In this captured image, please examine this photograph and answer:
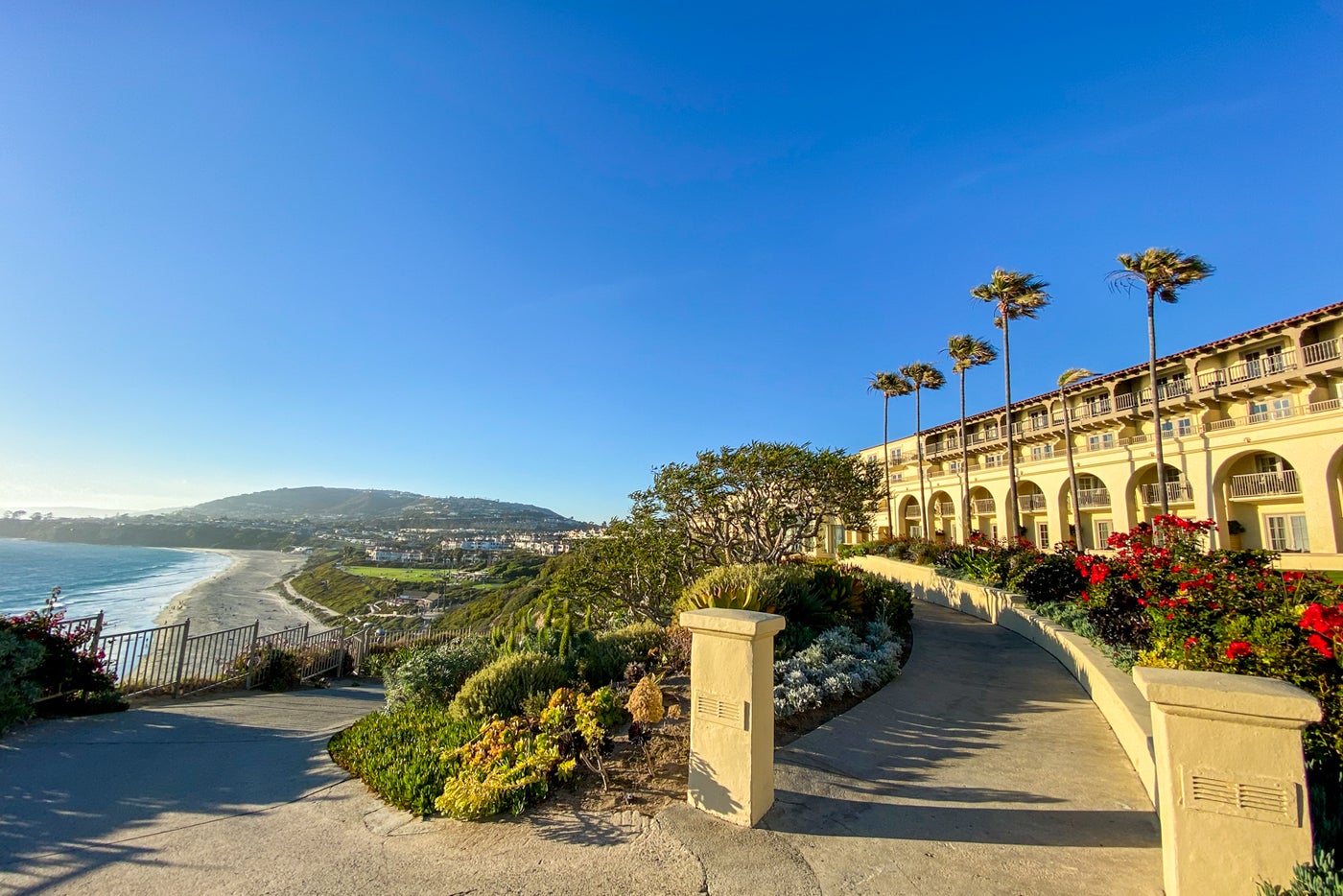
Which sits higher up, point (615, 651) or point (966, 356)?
point (966, 356)

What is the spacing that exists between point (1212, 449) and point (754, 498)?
79.6 feet

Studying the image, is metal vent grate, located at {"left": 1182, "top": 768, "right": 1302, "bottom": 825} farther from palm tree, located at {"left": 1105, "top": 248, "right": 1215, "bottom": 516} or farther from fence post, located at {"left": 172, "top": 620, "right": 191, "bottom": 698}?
palm tree, located at {"left": 1105, "top": 248, "right": 1215, "bottom": 516}

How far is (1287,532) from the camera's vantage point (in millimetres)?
25469

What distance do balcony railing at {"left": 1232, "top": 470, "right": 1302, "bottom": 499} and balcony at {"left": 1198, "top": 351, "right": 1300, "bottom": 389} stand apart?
196 inches

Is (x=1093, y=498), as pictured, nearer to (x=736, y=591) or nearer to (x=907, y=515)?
(x=907, y=515)

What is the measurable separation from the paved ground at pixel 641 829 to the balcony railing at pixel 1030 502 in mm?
35034

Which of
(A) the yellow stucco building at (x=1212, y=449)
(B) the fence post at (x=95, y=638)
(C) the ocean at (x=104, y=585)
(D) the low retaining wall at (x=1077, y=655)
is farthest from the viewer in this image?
(C) the ocean at (x=104, y=585)

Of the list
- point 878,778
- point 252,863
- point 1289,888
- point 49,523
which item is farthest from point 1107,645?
point 49,523

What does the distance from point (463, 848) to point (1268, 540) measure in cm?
3620

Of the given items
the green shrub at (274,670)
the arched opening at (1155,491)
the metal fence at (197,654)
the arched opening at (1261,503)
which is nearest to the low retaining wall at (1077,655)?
the metal fence at (197,654)

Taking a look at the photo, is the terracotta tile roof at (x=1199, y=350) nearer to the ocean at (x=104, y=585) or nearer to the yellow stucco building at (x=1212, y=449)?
the yellow stucco building at (x=1212, y=449)

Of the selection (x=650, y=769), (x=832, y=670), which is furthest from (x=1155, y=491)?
(x=650, y=769)

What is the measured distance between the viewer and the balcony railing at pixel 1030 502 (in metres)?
36.2

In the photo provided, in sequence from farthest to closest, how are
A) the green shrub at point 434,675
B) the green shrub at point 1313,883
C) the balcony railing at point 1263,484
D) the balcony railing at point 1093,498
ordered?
the balcony railing at point 1093,498 < the balcony railing at point 1263,484 < the green shrub at point 434,675 < the green shrub at point 1313,883
